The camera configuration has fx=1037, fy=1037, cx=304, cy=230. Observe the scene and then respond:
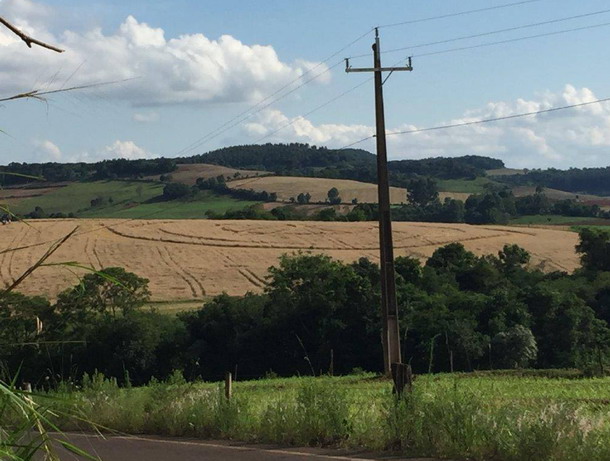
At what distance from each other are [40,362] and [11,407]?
124ft

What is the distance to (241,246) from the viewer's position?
8450 centimetres

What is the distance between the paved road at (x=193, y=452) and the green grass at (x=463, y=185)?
5250 inches

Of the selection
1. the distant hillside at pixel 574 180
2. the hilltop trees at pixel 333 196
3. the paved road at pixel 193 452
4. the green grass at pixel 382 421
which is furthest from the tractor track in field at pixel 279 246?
the distant hillside at pixel 574 180

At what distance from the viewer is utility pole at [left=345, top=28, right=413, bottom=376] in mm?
25969

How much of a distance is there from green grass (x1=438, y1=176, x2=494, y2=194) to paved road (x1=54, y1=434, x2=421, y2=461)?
438 feet

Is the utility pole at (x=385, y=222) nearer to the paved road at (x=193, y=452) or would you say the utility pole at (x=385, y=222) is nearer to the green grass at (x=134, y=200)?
the paved road at (x=193, y=452)

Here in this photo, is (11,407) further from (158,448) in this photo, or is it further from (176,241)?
(176,241)

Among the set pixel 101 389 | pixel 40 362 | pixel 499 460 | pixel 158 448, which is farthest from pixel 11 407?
pixel 40 362

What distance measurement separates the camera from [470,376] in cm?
2927

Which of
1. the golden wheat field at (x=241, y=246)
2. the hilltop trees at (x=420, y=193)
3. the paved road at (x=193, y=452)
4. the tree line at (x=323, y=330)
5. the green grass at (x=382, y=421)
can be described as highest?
the hilltop trees at (x=420, y=193)

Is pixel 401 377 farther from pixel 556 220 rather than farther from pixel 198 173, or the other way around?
pixel 198 173

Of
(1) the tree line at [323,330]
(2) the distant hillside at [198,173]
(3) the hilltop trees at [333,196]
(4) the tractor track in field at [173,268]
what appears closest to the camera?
(1) the tree line at [323,330]

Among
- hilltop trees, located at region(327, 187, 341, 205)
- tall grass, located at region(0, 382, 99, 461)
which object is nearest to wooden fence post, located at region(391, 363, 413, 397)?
tall grass, located at region(0, 382, 99, 461)

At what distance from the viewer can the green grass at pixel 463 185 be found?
15000cm
